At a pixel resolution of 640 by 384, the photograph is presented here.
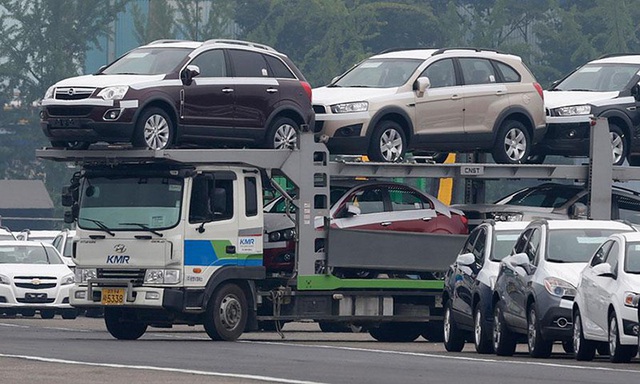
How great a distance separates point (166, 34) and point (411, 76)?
72.7 metres

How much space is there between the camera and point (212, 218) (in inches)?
1005

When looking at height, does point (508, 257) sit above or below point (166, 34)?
below

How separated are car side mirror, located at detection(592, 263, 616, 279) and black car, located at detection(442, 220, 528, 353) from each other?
3.02m

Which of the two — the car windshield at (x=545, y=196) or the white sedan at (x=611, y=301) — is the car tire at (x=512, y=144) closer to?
the car windshield at (x=545, y=196)

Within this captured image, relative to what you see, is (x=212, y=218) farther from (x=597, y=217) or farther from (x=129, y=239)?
(x=597, y=217)

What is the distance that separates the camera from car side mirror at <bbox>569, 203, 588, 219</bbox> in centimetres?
2777

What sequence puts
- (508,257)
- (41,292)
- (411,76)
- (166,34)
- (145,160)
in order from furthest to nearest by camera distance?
(166,34) < (41,292) < (411,76) < (145,160) < (508,257)

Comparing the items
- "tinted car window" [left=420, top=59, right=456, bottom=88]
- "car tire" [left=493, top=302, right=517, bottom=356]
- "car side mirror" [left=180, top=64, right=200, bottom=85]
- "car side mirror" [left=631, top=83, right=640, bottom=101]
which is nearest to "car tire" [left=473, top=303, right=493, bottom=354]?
"car tire" [left=493, top=302, right=517, bottom=356]

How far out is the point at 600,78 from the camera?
2933 cm

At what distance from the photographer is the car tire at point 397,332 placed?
29031 mm

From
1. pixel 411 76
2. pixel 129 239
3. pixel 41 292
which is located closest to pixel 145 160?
pixel 129 239

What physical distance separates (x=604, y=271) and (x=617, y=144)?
8.27 metres

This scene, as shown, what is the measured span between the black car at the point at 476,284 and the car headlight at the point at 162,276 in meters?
3.51

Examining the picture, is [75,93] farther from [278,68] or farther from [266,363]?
[266,363]
